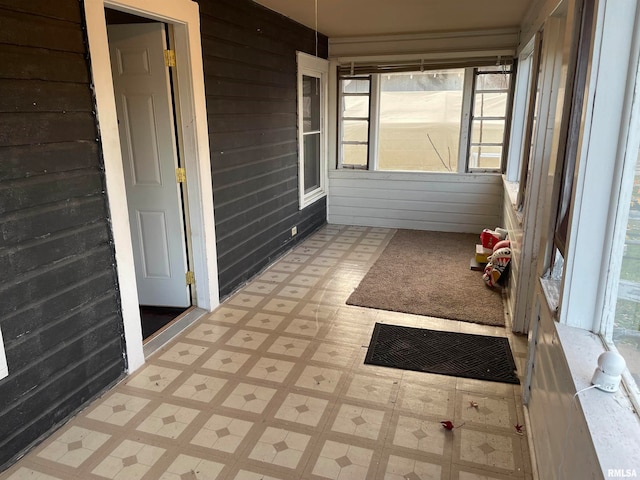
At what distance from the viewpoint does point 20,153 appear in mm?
1897

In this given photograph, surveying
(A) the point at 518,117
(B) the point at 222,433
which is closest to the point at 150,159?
(B) the point at 222,433

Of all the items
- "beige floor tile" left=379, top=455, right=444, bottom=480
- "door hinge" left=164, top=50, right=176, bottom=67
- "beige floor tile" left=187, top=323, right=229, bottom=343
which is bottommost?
"beige floor tile" left=379, top=455, right=444, bottom=480

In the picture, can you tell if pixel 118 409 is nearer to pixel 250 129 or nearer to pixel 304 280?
pixel 304 280

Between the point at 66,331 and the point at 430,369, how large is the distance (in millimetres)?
2012

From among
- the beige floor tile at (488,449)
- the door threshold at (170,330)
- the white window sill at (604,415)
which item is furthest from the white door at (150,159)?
the white window sill at (604,415)

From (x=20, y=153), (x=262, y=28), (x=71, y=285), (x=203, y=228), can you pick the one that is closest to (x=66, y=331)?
(x=71, y=285)

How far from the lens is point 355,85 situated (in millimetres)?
5781

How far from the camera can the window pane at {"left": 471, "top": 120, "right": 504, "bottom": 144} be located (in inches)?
212

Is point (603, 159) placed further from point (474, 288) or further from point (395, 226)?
point (395, 226)

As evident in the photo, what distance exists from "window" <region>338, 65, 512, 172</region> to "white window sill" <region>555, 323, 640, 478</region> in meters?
4.46

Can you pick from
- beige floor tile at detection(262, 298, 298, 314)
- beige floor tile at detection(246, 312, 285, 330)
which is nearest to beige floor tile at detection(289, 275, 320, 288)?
beige floor tile at detection(262, 298, 298, 314)

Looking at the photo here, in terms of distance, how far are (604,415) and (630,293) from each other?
0.46m

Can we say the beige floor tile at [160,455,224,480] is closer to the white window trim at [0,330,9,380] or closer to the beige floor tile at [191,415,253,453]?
the beige floor tile at [191,415,253,453]

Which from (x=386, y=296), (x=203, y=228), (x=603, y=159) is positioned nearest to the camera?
(x=603, y=159)
